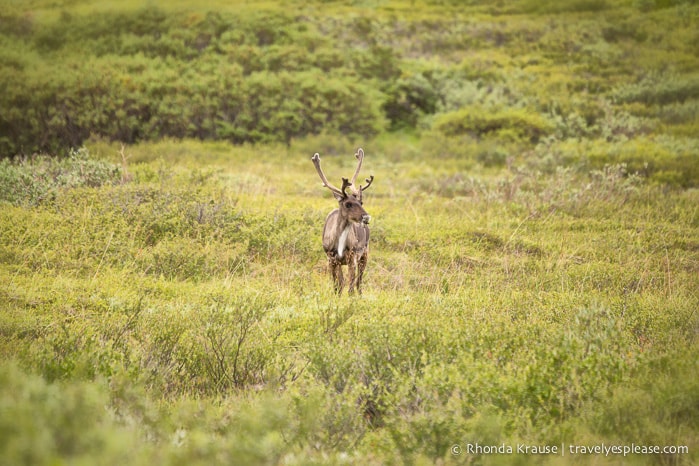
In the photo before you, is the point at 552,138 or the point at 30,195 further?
the point at 552,138

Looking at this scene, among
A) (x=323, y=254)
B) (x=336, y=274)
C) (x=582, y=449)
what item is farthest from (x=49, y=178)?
(x=582, y=449)

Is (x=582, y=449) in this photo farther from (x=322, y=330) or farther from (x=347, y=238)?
(x=347, y=238)

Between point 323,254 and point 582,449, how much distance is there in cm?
639

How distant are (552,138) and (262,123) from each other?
31.9ft

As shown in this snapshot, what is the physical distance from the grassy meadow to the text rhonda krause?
0.02m

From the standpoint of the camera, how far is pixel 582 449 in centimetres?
410

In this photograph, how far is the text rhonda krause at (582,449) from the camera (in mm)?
3980

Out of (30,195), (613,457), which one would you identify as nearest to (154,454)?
(613,457)

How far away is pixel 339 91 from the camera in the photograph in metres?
23.8

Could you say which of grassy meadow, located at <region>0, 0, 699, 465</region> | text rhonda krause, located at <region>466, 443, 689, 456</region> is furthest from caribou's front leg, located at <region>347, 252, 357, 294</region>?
text rhonda krause, located at <region>466, 443, 689, 456</region>

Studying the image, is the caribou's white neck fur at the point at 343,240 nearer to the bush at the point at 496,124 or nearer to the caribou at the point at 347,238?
the caribou at the point at 347,238

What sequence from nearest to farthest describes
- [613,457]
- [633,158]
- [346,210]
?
[613,457] → [346,210] → [633,158]

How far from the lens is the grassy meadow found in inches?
165

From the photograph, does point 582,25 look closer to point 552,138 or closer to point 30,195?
point 552,138
